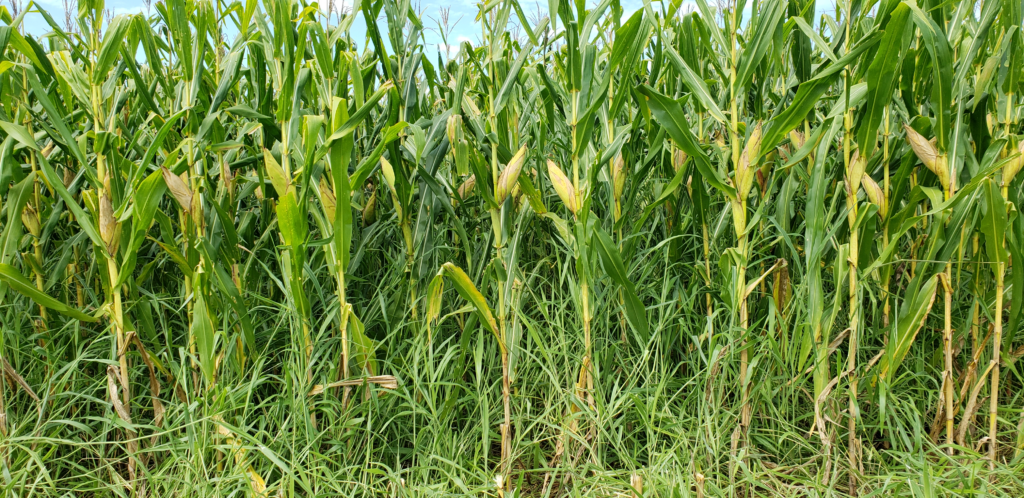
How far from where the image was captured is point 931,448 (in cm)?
175

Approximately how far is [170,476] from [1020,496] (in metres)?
2.27

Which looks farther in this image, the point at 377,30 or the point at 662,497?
the point at 377,30

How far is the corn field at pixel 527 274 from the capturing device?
163 cm

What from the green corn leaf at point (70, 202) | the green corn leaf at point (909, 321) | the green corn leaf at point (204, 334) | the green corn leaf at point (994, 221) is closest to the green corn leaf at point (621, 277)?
the green corn leaf at point (909, 321)

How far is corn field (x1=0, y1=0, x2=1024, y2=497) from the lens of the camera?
163 cm

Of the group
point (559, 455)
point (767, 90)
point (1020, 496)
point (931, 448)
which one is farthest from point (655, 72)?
point (1020, 496)

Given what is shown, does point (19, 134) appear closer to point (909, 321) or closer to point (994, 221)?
point (909, 321)

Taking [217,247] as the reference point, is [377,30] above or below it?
above

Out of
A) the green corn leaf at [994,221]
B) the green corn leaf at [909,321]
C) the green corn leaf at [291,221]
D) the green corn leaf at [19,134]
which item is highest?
the green corn leaf at [19,134]

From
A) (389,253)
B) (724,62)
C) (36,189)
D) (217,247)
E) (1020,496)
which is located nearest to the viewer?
(1020,496)

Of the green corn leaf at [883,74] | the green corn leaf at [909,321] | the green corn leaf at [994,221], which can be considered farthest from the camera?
the green corn leaf at [909,321]

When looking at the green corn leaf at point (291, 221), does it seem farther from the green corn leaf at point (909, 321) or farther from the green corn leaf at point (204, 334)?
the green corn leaf at point (909, 321)

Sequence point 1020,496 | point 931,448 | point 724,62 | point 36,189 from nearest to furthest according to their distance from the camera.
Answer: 1. point 1020,496
2. point 931,448
3. point 36,189
4. point 724,62

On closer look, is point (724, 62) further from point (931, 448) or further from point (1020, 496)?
point (1020, 496)
